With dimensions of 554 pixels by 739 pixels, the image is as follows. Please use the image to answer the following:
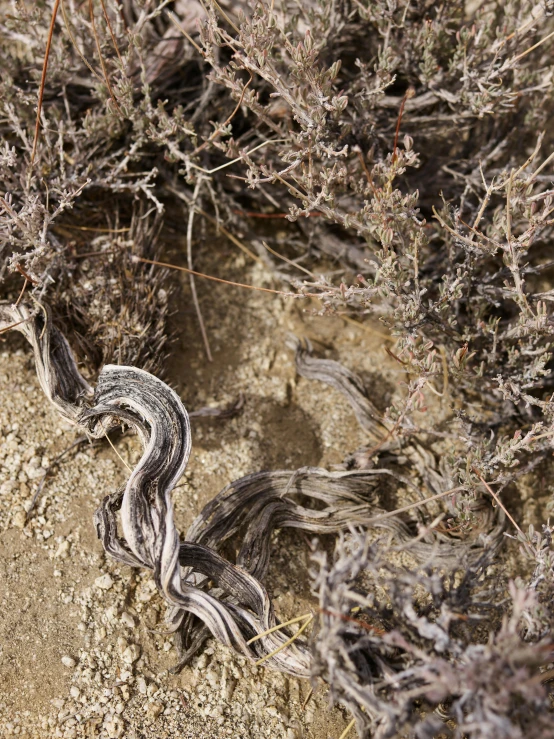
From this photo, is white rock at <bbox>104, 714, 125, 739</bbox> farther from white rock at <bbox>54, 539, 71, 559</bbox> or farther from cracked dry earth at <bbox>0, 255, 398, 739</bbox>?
white rock at <bbox>54, 539, 71, 559</bbox>

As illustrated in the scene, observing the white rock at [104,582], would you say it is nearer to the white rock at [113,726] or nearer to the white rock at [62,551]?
the white rock at [62,551]

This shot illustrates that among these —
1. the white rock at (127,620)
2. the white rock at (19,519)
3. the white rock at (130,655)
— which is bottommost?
the white rock at (130,655)

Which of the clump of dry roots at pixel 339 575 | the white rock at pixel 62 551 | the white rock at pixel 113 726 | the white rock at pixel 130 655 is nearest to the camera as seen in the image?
the clump of dry roots at pixel 339 575

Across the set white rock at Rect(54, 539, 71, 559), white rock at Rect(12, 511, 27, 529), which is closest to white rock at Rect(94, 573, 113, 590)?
white rock at Rect(54, 539, 71, 559)

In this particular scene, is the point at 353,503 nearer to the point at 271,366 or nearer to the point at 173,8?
the point at 271,366

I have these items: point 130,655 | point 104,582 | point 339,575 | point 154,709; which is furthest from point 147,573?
point 339,575

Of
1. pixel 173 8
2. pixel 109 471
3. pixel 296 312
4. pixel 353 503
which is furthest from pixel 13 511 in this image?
pixel 173 8

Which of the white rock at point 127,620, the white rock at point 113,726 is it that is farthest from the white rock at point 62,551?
the white rock at point 113,726
